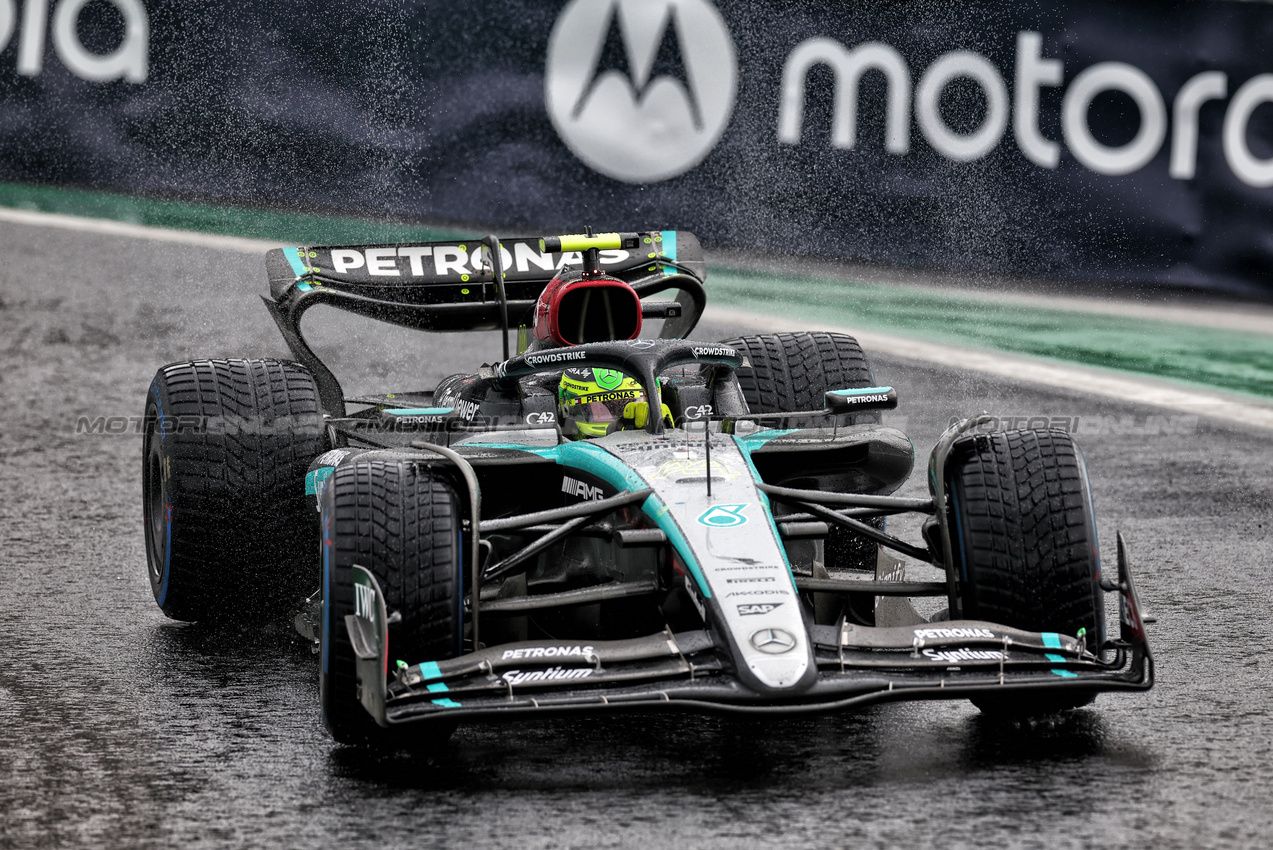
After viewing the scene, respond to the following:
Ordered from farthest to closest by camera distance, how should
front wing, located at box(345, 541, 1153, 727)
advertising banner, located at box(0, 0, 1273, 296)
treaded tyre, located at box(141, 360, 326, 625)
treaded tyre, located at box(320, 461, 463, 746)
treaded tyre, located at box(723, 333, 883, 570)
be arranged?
1. advertising banner, located at box(0, 0, 1273, 296)
2. treaded tyre, located at box(723, 333, 883, 570)
3. treaded tyre, located at box(141, 360, 326, 625)
4. treaded tyre, located at box(320, 461, 463, 746)
5. front wing, located at box(345, 541, 1153, 727)

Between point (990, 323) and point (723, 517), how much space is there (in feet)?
29.1

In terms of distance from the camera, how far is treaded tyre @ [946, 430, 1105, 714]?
527cm

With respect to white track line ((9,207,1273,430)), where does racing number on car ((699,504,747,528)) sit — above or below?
below

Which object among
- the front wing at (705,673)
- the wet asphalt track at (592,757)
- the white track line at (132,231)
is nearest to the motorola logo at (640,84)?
the white track line at (132,231)

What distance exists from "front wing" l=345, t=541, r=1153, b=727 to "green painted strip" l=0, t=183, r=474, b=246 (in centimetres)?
834

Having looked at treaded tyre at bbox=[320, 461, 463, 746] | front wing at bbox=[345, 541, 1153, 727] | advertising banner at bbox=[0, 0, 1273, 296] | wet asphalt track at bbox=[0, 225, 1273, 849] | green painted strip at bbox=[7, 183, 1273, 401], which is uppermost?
advertising banner at bbox=[0, 0, 1273, 296]

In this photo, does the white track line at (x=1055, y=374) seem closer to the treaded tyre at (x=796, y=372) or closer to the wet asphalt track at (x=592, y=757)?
the wet asphalt track at (x=592, y=757)

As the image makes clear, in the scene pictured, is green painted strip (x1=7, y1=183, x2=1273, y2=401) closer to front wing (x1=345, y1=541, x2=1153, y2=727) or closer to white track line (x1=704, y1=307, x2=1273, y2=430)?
white track line (x1=704, y1=307, x2=1273, y2=430)

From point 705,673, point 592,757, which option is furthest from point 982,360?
point 705,673

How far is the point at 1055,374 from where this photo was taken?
12.4 metres

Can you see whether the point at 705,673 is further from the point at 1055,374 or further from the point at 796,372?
the point at 1055,374

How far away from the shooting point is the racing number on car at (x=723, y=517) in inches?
207

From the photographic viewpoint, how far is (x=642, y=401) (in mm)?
6422

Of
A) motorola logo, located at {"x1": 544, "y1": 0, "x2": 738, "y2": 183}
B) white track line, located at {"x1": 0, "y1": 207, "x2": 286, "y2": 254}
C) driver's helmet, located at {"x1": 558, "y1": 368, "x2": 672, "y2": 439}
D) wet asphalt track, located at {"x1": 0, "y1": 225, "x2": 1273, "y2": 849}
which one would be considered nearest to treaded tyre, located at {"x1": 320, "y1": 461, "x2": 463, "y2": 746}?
wet asphalt track, located at {"x1": 0, "y1": 225, "x2": 1273, "y2": 849}
